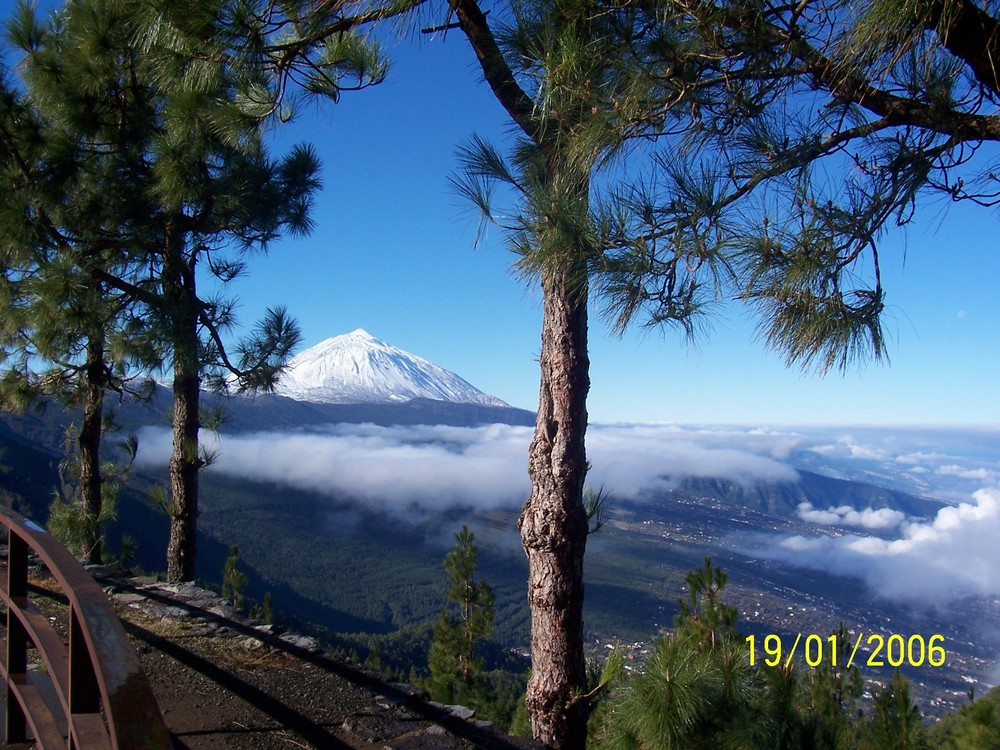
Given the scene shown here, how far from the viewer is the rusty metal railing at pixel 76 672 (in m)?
0.90

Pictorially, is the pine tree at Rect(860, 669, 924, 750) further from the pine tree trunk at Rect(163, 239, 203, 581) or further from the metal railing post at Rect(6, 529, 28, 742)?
the pine tree trunk at Rect(163, 239, 203, 581)

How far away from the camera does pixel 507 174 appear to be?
329 cm

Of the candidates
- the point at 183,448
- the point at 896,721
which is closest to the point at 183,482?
the point at 183,448

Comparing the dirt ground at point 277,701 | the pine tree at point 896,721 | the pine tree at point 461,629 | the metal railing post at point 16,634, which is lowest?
the pine tree at point 461,629

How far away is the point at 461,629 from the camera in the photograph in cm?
952

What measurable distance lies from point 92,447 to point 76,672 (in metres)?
6.76

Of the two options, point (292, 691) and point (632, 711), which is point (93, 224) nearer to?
point (292, 691)

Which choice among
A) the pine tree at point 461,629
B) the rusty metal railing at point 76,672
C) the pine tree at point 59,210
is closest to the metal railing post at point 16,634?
the rusty metal railing at point 76,672

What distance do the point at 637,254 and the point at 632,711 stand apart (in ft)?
6.23

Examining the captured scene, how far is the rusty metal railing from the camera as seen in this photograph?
90 cm

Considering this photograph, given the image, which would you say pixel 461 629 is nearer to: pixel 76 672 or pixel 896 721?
pixel 896 721

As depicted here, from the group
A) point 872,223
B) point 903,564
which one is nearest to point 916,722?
point 872,223

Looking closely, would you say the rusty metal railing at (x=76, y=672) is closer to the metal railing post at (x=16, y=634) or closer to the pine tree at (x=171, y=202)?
the metal railing post at (x=16, y=634)

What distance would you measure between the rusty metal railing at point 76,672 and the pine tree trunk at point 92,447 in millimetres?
5056
